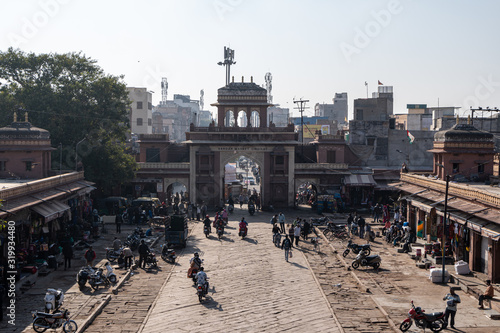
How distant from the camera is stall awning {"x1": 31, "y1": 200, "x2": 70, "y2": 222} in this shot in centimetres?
2505

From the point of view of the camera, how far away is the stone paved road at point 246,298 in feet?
58.1

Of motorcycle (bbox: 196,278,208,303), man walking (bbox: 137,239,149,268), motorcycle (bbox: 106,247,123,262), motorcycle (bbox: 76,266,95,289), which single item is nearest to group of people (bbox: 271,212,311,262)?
man walking (bbox: 137,239,149,268)

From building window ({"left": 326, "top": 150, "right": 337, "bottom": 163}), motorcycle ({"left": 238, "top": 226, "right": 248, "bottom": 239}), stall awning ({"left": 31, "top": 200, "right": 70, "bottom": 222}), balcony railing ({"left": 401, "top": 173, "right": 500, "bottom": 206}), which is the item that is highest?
building window ({"left": 326, "top": 150, "right": 337, "bottom": 163})

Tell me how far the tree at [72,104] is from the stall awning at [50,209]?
38.8 ft

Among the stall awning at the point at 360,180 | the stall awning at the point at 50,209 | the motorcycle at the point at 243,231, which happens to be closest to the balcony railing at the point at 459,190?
the stall awning at the point at 360,180

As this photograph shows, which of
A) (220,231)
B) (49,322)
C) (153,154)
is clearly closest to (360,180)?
(220,231)

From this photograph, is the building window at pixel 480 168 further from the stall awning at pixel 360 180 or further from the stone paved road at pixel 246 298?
the stone paved road at pixel 246 298

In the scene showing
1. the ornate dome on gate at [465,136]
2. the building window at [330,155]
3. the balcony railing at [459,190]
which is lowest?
the balcony railing at [459,190]

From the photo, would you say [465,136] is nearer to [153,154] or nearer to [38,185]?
[38,185]

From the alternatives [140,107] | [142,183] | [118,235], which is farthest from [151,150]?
[140,107]

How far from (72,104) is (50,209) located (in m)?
15.8

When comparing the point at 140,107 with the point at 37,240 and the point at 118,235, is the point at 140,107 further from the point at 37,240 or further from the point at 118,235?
the point at 37,240

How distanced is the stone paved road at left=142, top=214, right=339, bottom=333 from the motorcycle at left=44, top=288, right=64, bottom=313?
2.82m

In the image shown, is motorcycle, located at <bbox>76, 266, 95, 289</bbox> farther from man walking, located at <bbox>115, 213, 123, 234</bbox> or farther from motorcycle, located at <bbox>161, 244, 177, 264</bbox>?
man walking, located at <bbox>115, 213, 123, 234</bbox>
